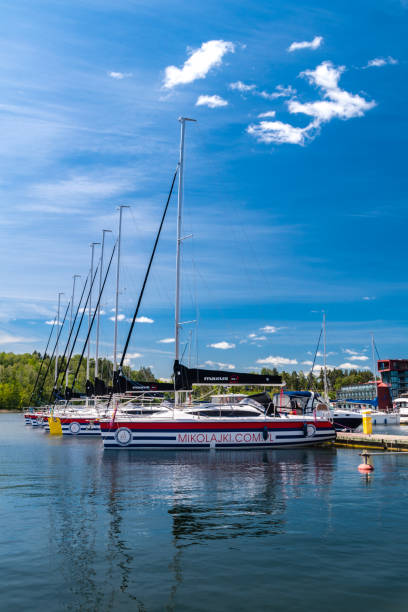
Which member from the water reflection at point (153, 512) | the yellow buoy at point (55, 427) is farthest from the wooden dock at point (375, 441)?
the yellow buoy at point (55, 427)

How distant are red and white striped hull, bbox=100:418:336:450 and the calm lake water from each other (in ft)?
26.7

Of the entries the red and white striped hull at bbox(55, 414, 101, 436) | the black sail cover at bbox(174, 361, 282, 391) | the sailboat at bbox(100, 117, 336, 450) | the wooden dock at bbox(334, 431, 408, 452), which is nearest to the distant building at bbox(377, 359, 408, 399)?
the red and white striped hull at bbox(55, 414, 101, 436)

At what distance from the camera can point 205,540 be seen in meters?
14.6

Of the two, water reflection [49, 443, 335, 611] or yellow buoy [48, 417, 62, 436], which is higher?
water reflection [49, 443, 335, 611]

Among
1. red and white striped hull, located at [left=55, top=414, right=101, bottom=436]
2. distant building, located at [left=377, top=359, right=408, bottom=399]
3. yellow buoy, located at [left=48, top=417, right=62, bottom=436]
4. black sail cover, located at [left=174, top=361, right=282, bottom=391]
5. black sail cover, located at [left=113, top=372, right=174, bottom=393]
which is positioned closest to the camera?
black sail cover, located at [left=174, top=361, right=282, bottom=391]

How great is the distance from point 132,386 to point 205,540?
30.0 metres

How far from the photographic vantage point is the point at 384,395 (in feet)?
461

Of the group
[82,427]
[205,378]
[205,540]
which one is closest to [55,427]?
[82,427]

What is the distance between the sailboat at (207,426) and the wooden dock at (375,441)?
4.80 m

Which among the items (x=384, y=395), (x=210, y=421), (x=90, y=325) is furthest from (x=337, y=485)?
(x=384, y=395)

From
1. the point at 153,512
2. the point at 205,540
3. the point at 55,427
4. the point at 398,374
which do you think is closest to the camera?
the point at 205,540

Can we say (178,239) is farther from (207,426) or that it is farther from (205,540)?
(205,540)

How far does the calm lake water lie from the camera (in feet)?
35.4

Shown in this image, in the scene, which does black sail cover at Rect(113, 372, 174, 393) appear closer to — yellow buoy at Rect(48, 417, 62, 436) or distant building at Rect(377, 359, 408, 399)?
yellow buoy at Rect(48, 417, 62, 436)
